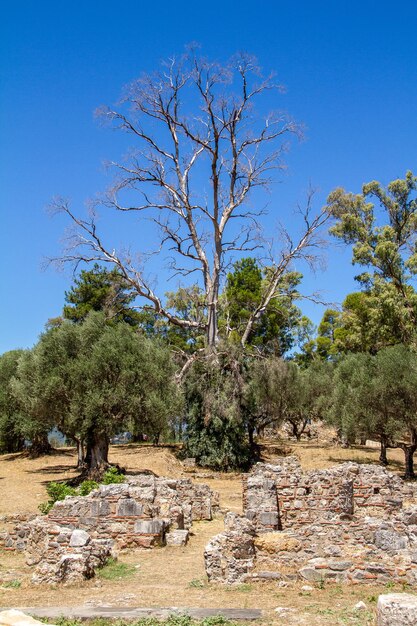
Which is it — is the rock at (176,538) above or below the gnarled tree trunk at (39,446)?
below

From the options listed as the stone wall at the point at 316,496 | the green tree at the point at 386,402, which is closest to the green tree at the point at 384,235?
the green tree at the point at 386,402

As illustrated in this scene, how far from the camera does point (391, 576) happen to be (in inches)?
356

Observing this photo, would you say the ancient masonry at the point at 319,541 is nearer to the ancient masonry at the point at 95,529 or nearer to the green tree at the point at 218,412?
the ancient masonry at the point at 95,529

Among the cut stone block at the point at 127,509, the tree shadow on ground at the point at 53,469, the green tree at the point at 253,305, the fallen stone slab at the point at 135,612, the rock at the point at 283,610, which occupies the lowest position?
the tree shadow on ground at the point at 53,469

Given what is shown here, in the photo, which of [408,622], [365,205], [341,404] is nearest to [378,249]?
[365,205]

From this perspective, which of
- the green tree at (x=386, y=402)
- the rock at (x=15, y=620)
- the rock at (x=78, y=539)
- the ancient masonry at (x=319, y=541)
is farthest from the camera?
the green tree at (x=386, y=402)

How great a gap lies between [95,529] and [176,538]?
1800mm

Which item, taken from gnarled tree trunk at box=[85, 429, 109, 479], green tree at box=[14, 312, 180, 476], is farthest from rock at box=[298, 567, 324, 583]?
gnarled tree trunk at box=[85, 429, 109, 479]

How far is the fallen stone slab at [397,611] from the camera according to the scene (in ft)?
19.2

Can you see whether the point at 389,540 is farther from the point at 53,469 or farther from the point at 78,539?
the point at 53,469

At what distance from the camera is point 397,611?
595 cm

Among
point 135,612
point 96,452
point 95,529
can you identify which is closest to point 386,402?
point 96,452

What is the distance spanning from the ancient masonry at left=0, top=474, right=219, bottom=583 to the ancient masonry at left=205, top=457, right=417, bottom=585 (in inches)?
84.4

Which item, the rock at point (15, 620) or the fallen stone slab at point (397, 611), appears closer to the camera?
the fallen stone slab at point (397, 611)
